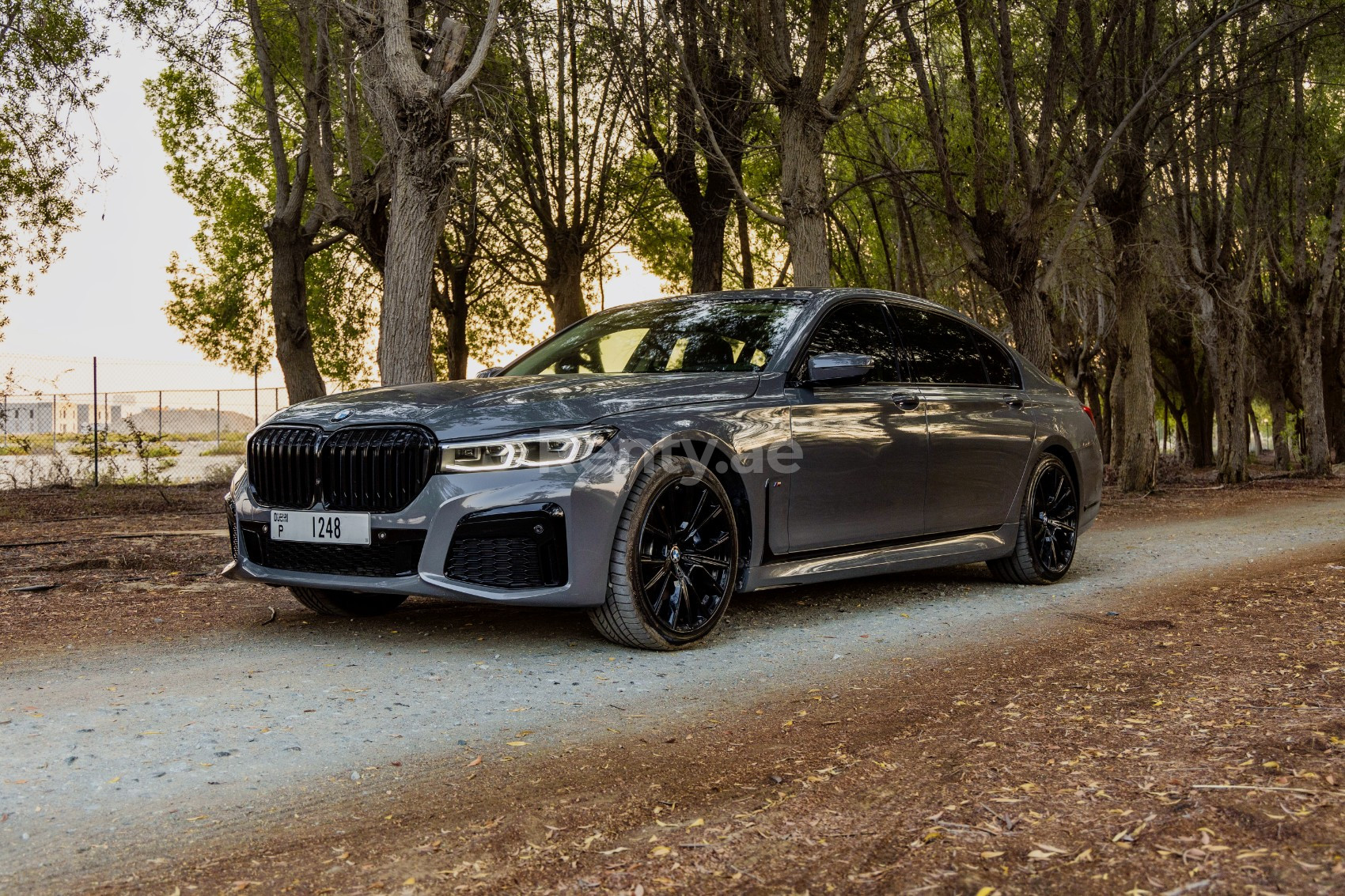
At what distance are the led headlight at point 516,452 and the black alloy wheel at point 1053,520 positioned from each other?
12.5 feet

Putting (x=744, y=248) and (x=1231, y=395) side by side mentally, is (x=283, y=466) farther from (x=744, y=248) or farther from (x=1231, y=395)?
(x=1231, y=395)

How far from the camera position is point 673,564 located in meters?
5.36

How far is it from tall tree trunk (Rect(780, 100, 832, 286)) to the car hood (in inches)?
259

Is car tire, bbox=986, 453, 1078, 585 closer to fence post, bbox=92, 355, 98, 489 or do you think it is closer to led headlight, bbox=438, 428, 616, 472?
led headlight, bbox=438, 428, 616, 472

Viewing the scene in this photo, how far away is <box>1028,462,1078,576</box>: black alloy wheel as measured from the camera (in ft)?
25.6

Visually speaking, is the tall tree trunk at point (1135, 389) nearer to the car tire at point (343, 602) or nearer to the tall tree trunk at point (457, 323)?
the tall tree trunk at point (457, 323)

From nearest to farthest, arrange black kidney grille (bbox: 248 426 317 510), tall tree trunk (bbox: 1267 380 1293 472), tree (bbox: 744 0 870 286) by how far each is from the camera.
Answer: black kidney grille (bbox: 248 426 317 510)
tree (bbox: 744 0 870 286)
tall tree trunk (bbox: 1267 380 1293 472)

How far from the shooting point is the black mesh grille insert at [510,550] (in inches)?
194

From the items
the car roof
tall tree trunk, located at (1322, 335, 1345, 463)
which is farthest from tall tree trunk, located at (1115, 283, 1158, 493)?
tall tree trunk, located at (1322, 335, 1345, 463)

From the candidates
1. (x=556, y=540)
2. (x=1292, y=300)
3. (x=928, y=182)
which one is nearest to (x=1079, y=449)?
(x=556, y=540)

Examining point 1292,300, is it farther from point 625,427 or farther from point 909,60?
point 625,427

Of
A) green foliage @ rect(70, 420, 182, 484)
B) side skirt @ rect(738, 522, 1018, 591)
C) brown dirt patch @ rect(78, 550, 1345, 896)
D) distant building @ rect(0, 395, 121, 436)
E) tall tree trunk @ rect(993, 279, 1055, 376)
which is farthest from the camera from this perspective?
green foliage @ rect(70, 420, 182, 484)

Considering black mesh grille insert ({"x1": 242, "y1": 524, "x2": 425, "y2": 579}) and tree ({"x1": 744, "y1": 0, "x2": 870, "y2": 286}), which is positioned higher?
tree ({"x1": 744, "y1": 0, "x2": 870, "y2": 286})

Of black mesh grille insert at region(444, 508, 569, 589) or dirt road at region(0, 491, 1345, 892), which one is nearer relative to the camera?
dirt road at region(0, 491, 1345, 892)
